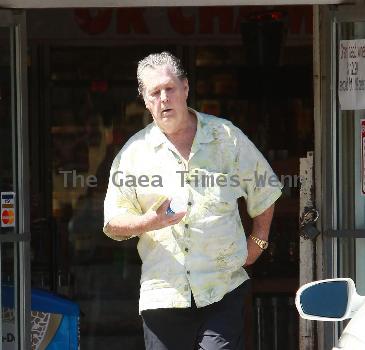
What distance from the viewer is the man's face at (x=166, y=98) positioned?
4527mm

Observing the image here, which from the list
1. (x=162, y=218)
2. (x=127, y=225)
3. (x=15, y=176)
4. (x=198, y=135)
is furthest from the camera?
(x=15, y=176)

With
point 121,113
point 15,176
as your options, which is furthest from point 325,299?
point 121,113

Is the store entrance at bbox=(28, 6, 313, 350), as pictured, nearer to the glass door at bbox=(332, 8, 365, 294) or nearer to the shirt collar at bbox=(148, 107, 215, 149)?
the glass door at bbox=(332, 8, 365, 294)

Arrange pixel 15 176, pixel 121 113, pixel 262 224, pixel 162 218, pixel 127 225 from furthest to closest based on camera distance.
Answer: pixel 121 113
pixel 15 176
pixel 262 224
pixel 127 225
pixel 162 218

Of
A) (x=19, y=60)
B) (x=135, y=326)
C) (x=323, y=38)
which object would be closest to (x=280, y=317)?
(x=135, y=326)

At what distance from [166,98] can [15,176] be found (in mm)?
1245

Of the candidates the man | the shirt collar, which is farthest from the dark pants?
the shirt collar

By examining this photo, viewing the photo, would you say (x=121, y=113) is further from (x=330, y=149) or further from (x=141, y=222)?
(x=141, y=222)

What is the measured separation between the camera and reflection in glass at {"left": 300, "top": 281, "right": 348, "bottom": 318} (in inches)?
133

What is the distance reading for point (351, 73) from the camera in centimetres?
542

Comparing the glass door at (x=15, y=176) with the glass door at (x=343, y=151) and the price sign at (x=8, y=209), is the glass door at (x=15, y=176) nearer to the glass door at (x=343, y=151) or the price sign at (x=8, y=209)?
the price sign at (x=8, y=209)

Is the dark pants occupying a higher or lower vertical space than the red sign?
lower

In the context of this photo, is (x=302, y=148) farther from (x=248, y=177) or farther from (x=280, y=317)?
(x=248, y=177)

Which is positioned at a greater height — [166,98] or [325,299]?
[166,98]
